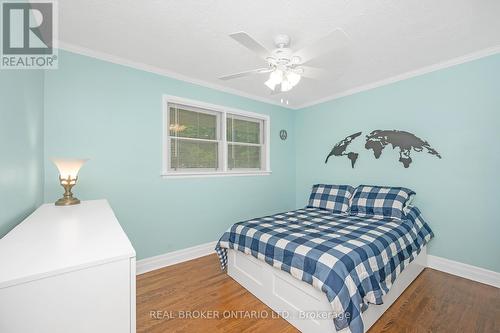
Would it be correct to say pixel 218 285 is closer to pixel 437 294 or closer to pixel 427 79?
pixel 437 294

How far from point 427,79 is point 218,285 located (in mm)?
3486

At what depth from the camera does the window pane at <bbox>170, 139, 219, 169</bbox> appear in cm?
292

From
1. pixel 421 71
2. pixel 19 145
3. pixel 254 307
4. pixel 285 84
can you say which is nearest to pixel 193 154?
pixel 285 84

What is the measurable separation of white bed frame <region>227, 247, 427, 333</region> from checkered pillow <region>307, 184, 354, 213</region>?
0.99m

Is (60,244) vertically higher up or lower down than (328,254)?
higher up

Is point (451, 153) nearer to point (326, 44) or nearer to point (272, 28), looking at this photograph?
point (326, 44)

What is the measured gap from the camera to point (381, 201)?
2727 millimetres

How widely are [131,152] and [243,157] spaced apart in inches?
67.5

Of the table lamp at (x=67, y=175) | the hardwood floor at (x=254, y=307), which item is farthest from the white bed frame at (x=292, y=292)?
the table lamp at (x=67, y=175)

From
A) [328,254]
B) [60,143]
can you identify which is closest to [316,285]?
[328,254]

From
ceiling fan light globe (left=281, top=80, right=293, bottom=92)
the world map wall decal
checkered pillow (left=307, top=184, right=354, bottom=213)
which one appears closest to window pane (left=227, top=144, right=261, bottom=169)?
checkered pillow (left=307, top=184, right=354, bottom=213)

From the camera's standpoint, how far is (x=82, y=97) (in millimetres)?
2250

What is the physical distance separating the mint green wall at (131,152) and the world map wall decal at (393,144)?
1.91 meters

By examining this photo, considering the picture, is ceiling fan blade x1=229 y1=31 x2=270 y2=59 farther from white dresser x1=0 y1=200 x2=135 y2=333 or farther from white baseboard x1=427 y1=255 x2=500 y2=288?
white baseboard x1=427 y1=255 x2=500 y2=288
